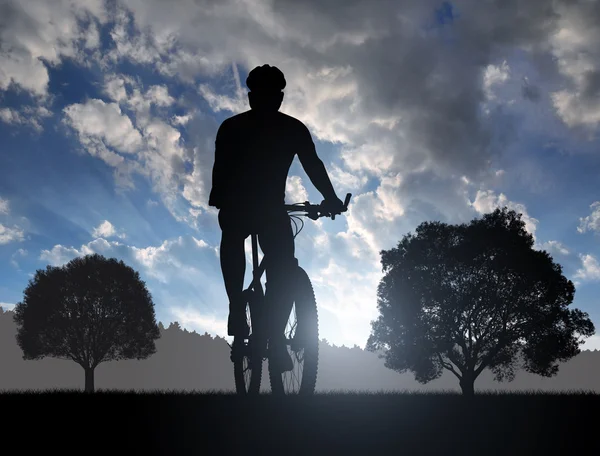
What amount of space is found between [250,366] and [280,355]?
1.51ft

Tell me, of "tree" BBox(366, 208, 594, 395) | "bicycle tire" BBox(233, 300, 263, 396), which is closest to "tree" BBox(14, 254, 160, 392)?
"tree" BBox(366, 208, 594, 395)

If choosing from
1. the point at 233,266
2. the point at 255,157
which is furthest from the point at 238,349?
the point at 255,157

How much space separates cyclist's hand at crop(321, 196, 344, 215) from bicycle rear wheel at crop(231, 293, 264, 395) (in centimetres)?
148

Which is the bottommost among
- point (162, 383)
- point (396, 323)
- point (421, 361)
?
point (162, 383)

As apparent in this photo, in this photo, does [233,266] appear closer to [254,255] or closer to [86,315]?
[254,255]

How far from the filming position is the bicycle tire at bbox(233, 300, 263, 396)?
6539 mm

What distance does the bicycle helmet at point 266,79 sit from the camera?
6555 mm

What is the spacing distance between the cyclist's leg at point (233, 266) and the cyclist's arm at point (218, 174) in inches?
Result: 6.7

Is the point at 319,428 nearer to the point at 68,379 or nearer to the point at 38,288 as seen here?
the point at 38,288

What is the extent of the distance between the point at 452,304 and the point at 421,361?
4.18 metres

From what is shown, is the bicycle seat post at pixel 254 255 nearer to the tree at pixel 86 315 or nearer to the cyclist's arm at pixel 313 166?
the cyclist's arm at pixel 313 166

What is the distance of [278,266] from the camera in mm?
6473

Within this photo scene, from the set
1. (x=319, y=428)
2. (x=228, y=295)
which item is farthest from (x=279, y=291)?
(x=319, y=428)

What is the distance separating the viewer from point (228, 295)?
22.1 ft
